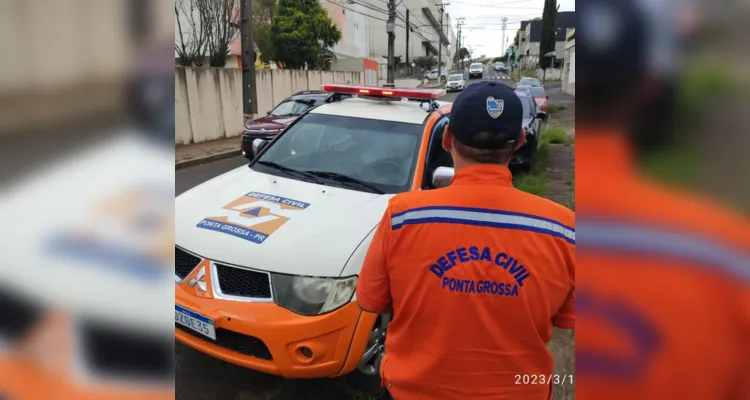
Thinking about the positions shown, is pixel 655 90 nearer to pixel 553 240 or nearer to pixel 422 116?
pixel 553 240

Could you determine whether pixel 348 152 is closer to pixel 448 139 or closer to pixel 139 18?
pixel 448 139

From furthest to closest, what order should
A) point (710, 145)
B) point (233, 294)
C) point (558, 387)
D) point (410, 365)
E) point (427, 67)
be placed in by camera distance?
point (427, 67) → point (558, 387) → point (233, 294) → point (410, 365) → point (710, 145)

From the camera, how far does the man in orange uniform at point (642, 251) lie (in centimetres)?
71

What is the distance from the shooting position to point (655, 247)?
774 millimetres

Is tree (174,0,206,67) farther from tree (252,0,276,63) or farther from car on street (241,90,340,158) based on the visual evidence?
tree (252,0,276,63)

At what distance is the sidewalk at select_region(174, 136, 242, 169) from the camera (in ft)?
34.6

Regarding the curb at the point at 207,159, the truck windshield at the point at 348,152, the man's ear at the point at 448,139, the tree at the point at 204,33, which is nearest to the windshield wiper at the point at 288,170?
the truck windshield at the point at 348,152

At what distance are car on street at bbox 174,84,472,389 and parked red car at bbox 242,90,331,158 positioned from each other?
5361 mm

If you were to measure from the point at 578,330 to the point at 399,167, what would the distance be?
2778 millimetres

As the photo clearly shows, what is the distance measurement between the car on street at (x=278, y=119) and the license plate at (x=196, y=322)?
615 centimetres

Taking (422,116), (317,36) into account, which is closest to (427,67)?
(317,36)

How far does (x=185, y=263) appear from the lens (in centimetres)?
275

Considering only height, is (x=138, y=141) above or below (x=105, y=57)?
below

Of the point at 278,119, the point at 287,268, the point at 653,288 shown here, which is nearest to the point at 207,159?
the point at 278,119
